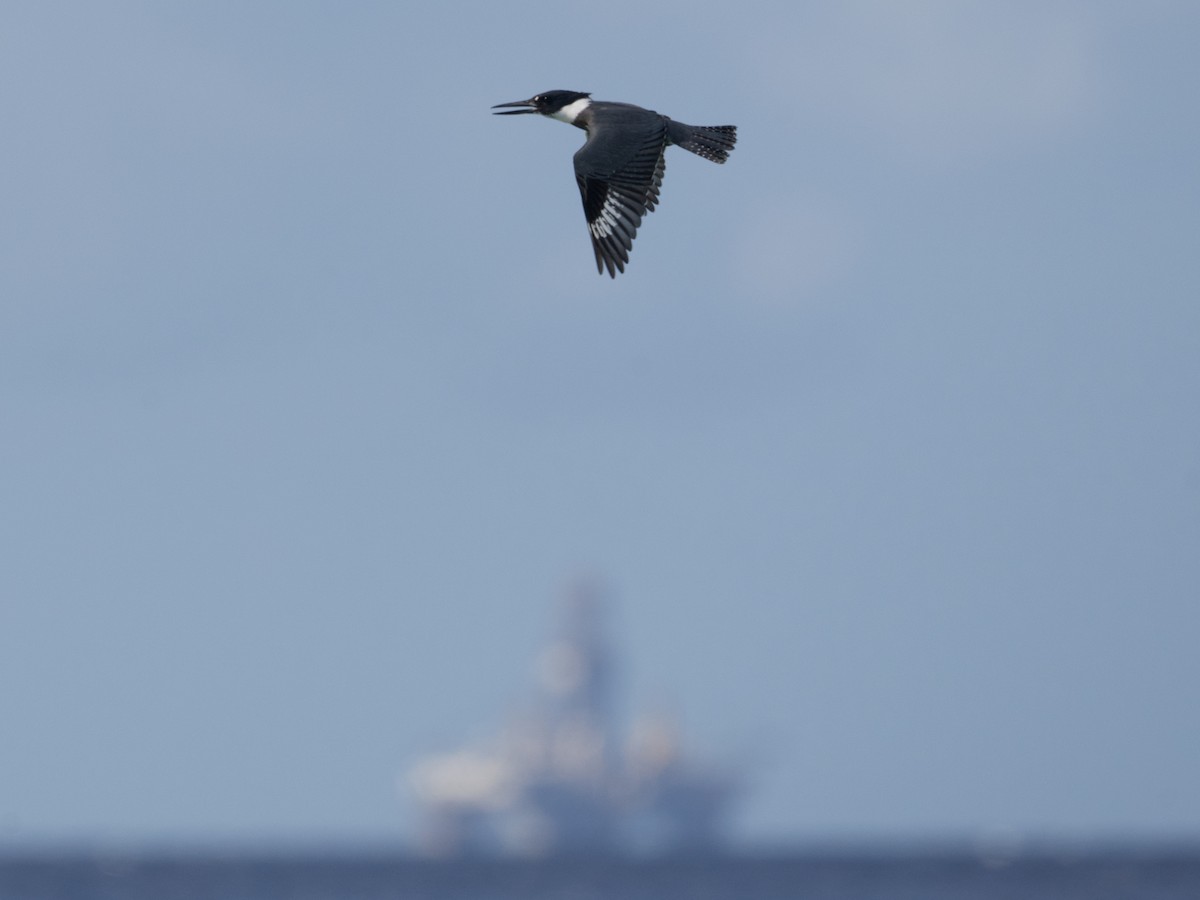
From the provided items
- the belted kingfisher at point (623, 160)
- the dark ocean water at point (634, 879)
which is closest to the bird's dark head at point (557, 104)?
the belted kingfisher at point (623, 160)

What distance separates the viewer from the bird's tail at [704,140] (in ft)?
55.1

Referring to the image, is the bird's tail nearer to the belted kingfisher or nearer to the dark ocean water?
the belted kingfisher

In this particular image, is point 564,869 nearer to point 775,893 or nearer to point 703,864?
point 703,864

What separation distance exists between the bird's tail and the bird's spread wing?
0.56 metres

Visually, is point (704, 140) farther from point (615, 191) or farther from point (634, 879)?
point (634, 879)

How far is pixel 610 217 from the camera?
15828 millimetres

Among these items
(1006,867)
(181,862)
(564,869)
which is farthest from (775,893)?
(181,862)

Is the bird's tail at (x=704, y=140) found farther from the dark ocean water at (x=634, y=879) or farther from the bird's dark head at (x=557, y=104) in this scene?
the dark ocean water at (x=634, y=879)

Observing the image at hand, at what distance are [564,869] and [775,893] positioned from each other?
36.1 m

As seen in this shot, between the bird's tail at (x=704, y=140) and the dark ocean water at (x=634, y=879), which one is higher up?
the dark ocean water at (x=634, y=879)

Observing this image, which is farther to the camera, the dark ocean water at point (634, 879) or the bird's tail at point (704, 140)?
the dark ocean water at point (634, 879)

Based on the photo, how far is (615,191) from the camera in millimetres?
15930

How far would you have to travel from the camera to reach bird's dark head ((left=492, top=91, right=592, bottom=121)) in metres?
17.5

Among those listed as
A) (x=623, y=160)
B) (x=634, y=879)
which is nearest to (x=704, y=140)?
(x=623, y=160)
